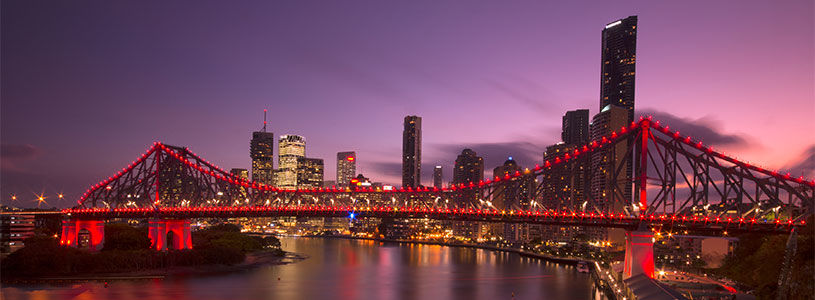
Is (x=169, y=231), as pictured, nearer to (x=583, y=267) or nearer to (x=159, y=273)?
(x=159, y=273)

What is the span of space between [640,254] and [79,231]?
7893 centimetres

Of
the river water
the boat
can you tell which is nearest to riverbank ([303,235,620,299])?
the boat

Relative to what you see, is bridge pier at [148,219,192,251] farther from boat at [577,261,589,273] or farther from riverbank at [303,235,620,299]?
boat at [577,261,589,273]

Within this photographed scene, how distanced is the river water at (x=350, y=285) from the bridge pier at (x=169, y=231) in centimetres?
1137

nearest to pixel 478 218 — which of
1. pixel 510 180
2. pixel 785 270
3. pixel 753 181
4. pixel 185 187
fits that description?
pixel 510 180

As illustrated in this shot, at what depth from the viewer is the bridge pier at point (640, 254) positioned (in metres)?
54.4

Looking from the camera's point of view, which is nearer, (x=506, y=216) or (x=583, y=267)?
(x=506, y=216)

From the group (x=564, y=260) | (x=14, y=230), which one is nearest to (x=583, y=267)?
(x=564, y=260)

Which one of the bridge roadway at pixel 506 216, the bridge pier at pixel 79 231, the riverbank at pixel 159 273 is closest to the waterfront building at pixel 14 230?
the bridge pier at pixel 79 231

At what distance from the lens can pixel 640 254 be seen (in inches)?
2173

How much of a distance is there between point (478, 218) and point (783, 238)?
28.4 metres

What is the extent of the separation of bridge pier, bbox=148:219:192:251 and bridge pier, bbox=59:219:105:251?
1047 cm

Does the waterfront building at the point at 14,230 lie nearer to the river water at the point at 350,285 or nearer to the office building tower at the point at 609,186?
the river water at the point at 350,285

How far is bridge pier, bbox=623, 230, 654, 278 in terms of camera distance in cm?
5438
